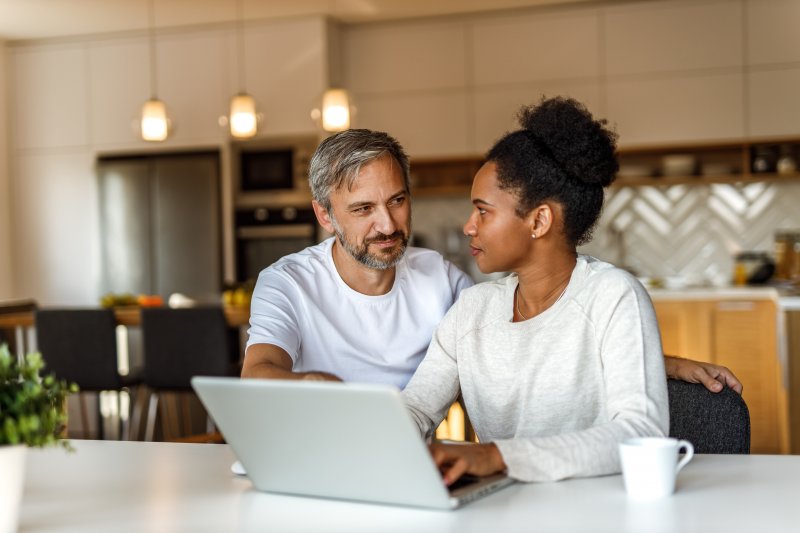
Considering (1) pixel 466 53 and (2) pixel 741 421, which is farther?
(1) pixel 466 53

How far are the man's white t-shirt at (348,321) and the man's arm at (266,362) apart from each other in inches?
5.3

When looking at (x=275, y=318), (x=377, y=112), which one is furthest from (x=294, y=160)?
(x=275, y=318)

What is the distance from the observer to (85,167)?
22.0ft

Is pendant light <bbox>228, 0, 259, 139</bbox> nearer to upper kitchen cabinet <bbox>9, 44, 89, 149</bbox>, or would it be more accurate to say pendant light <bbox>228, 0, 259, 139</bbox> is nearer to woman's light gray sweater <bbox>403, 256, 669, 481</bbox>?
upper kitchen cabinet <bbox>9, 44, 89, 149</bbox>

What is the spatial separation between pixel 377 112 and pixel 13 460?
5.39 meters

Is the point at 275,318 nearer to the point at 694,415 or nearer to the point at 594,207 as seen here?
the point at 594,207

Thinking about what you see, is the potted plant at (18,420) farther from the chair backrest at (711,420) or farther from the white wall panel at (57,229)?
the white wall panel at (57,229)

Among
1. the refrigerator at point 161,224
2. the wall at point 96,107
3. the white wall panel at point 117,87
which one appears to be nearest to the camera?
the wall at point 96,107

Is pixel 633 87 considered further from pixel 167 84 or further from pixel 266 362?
pixel 266 362

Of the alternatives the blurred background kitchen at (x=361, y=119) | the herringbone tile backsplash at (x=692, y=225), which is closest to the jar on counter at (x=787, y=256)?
the blurred background kitchen at (x=361, y=119)

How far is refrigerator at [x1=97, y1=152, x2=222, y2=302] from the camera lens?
249 inches

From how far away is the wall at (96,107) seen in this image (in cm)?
621

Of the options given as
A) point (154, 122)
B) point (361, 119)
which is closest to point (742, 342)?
point (361, 119)

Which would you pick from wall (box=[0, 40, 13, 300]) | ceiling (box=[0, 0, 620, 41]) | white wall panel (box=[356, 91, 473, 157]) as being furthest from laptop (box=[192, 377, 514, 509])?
wall (box=[0, 40, 13, 300])
